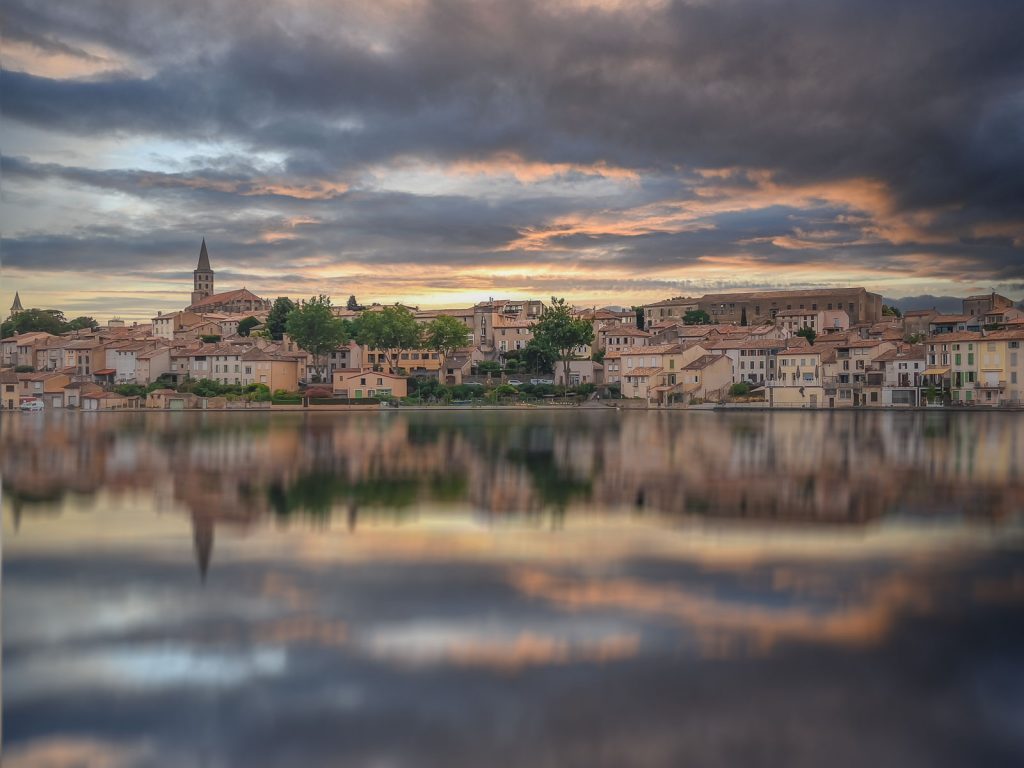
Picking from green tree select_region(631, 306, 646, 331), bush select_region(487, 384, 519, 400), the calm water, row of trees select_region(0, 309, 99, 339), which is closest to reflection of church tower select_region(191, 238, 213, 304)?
row of trees select_region(0, 309, 99, 339)

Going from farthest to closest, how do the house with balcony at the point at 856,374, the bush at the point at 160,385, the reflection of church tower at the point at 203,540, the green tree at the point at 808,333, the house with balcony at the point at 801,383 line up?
1. the green tree at the point at 808,333
2. the bush at the point at 160,385
3. the house with balcony at the point at 856,374
4. the house with balcony at the point at 801,383
5. the reflection of church tower at the point at 203,540

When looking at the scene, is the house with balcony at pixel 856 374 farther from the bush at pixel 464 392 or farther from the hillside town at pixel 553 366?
the bush at pixel 464 392

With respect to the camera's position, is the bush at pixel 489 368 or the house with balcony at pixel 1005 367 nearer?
the house with balcony at pixel 1005 367

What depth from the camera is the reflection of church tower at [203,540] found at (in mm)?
9094

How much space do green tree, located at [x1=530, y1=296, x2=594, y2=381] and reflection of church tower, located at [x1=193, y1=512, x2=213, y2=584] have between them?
43245 millimetres

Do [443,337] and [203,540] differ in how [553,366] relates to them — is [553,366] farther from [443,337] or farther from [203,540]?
[203,540]

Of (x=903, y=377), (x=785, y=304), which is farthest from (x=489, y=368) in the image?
(x=785, y=304)

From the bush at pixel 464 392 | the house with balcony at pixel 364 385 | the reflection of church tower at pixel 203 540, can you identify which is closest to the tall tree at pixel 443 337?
the bush at pixel 464 392

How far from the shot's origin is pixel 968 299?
242 ft

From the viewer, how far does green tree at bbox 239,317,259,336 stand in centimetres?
6962

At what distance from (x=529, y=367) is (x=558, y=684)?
5196 cm

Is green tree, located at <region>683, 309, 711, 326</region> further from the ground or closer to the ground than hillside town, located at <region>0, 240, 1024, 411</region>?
further from the ground

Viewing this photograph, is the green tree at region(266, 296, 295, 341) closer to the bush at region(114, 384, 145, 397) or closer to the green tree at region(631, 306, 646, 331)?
the bush at region(114, 384, 145, 397)

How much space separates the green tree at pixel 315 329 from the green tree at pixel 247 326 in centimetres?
1451
